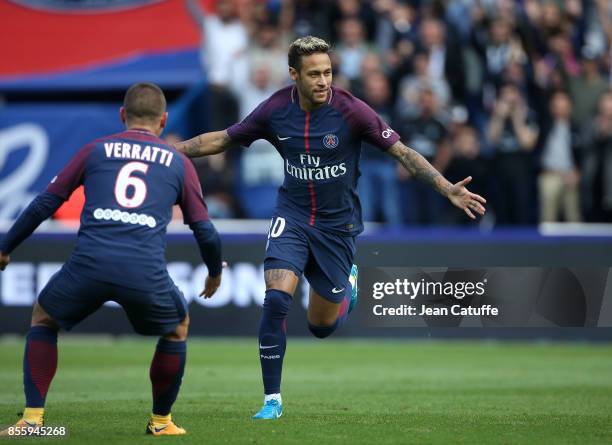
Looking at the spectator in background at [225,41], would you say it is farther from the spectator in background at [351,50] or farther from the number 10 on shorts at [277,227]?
the number 10 on shorts at [277,227]

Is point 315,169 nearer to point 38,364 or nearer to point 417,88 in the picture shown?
point 38,364

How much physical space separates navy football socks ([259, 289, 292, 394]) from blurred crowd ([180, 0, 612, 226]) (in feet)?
31.6

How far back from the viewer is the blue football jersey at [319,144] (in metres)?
9.59

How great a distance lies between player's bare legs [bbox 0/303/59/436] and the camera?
776 cm

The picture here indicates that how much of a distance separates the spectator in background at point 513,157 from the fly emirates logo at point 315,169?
9.67 metres

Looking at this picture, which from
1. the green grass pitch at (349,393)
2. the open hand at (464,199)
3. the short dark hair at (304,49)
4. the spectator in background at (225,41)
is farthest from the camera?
the spectator in background at (225,41)

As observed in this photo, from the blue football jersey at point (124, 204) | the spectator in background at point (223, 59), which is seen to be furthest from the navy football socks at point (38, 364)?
the spectator in background at point (223, 59)

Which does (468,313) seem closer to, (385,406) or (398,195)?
(398,195)

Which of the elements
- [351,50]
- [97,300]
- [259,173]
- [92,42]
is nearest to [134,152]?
[97,300]

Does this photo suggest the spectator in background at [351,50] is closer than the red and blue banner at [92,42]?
Yes

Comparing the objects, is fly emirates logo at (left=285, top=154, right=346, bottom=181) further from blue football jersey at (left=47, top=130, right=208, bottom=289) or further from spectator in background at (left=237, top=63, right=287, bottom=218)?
spectator in background at (left=237, top=63, right=287, bottom=218)

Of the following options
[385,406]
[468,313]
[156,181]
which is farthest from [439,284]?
[156,181]

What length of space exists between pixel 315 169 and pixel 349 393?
289cm

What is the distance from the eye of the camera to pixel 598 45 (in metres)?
21.2
